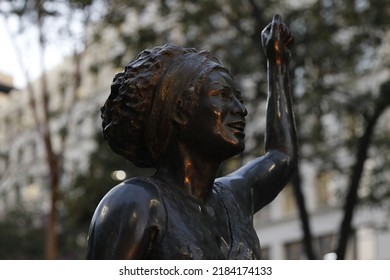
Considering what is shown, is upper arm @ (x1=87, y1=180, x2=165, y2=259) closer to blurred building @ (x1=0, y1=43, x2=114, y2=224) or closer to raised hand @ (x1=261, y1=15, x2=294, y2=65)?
raised hand @ (x1=261, y1=15, x2=294, y2=65)

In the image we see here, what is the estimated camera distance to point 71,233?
2712 centimetres

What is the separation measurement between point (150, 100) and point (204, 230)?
0.44 m

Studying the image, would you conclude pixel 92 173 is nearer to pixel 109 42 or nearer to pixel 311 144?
pixel 109 42

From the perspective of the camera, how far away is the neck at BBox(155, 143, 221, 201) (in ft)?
9.41

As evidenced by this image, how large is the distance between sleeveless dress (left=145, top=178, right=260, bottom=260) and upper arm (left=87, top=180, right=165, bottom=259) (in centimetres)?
5

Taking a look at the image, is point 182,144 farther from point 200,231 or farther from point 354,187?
point 354,187

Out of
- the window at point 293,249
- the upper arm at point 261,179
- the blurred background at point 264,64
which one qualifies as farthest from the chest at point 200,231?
the window at point 293,249

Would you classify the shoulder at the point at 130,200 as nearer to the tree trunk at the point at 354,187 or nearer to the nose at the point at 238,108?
the nose at the point at 238,108

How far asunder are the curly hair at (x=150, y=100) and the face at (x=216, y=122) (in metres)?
0.03

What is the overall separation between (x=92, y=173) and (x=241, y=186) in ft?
53.0

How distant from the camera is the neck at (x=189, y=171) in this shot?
2869mm

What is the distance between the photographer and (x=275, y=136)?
3.24 m

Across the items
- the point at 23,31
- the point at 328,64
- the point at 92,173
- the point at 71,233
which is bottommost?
the point at 71,233
